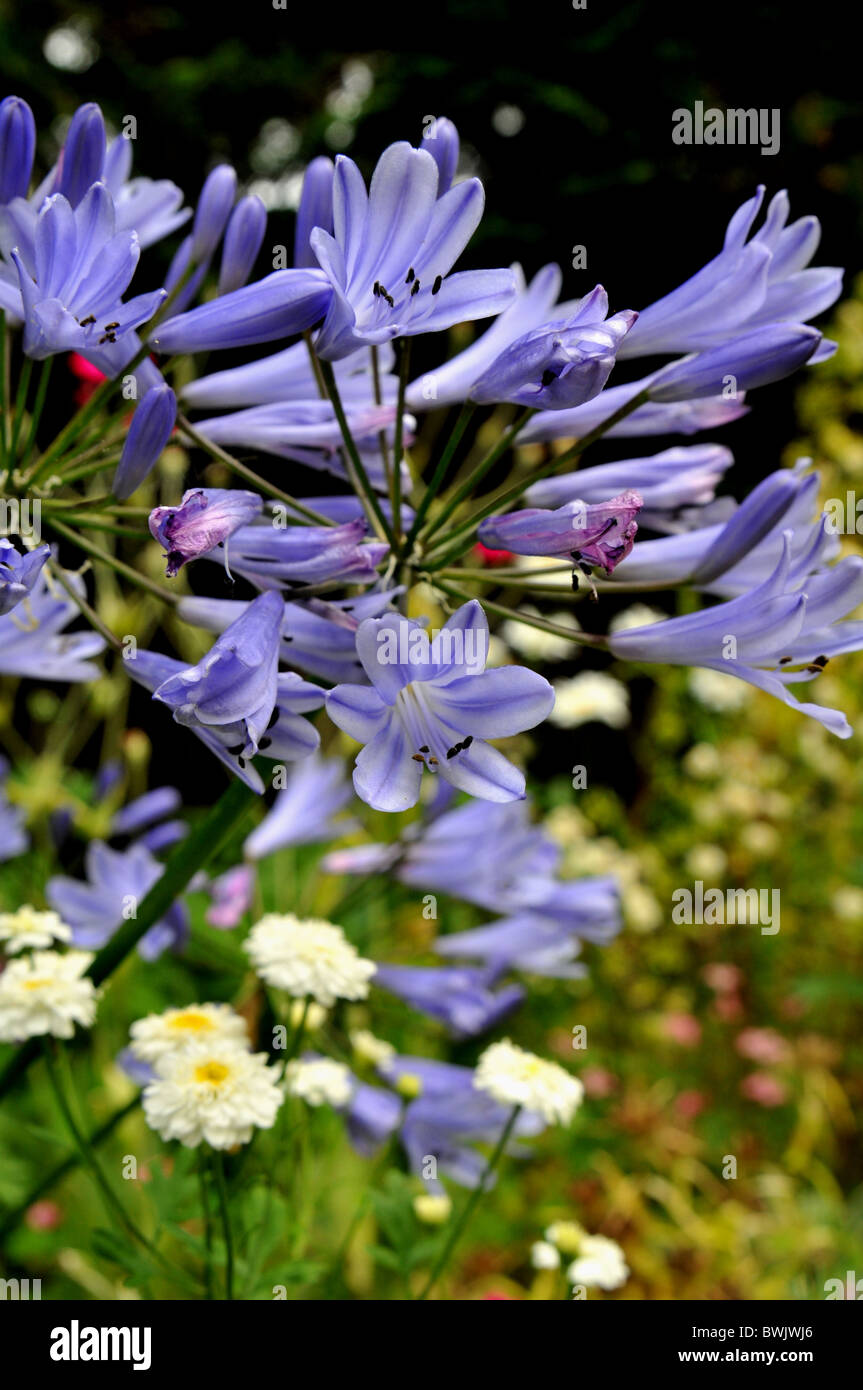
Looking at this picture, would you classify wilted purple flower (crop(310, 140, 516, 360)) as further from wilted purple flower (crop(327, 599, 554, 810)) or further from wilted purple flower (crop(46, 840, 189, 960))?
wilted purple flower (crop(46, 840, 189, 960))

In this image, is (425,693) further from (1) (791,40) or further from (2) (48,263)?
(1) (791,40)

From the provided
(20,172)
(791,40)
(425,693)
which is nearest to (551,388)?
(425,693)

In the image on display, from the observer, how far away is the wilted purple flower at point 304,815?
209cm

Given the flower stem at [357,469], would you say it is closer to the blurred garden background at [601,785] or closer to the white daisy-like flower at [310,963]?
the blurred garden background at [601,785]

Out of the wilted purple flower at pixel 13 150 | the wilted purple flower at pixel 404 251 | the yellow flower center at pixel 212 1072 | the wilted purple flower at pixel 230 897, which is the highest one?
the wilted purple flower at pixel 13 150

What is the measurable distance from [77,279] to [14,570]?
0.95ft

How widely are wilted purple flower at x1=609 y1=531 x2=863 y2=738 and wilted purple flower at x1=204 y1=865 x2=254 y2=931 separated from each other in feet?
3.10

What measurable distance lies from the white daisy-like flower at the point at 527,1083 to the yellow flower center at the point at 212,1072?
0.33 m

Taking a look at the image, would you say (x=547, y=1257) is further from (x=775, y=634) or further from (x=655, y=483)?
(x=655, y=483)

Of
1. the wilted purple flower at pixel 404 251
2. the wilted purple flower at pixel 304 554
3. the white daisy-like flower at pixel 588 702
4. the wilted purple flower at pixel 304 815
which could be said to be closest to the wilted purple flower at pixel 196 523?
the wilted purple flower at pixel 304 554

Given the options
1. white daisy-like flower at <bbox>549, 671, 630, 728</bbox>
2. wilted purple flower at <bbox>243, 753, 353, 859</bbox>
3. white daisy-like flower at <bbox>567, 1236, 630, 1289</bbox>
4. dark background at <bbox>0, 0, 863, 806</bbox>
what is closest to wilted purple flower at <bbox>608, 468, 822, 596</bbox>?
white daisy-like flower at <bbox>567, 1236, 630, 1289</bbox>

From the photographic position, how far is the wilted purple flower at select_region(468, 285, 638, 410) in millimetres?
849
